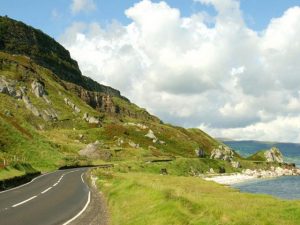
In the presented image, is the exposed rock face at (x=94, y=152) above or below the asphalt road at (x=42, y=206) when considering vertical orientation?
above

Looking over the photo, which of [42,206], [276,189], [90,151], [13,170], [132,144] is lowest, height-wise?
[42,206]

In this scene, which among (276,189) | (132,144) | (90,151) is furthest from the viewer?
(132,144)

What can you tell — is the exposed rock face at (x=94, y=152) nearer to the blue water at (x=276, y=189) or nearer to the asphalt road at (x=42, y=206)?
the blue water at (x=276, y=189)

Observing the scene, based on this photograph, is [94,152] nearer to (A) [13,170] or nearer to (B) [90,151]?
(B) [90,151]

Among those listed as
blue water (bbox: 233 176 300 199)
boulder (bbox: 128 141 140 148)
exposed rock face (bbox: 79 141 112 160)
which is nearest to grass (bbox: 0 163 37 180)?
blue water (bbox: 233 176 300 199)

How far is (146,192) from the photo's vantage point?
33.1m

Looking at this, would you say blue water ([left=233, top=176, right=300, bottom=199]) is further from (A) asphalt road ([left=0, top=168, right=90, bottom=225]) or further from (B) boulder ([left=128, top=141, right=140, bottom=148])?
(B) boulder ([left=128, top=141, right=140, bottom=148])

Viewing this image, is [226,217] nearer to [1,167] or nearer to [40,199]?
[40,199]

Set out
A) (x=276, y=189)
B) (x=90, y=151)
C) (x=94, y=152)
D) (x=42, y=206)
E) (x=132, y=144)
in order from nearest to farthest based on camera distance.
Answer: (x=42, y=206) < (x=276, y=189) < (x=90, y=151) < (x=94, y=152) < (x=132, y=144)

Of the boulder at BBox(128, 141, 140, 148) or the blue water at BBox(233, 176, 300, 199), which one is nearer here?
the blue water at BBox(233, 176, 300, 199)

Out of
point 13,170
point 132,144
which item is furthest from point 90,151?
point 13,170

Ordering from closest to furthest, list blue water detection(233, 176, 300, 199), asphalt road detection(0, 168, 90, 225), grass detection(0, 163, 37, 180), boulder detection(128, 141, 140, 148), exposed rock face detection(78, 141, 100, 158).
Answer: asphalt road detection(0, 168, 90, 225)
grass detection(0, 163, 37, 180)
blue water detection(233, 176, 300, 199)
exposed rock face detection(78, 141, 100, 158)
boulder detection(128, 141, 140, 148)

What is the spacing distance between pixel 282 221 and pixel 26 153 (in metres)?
83.4

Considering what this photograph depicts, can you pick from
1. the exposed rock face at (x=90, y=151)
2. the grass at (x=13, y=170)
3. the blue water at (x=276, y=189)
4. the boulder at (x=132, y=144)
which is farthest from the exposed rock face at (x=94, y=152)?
the grass at (x=13, y=170)
